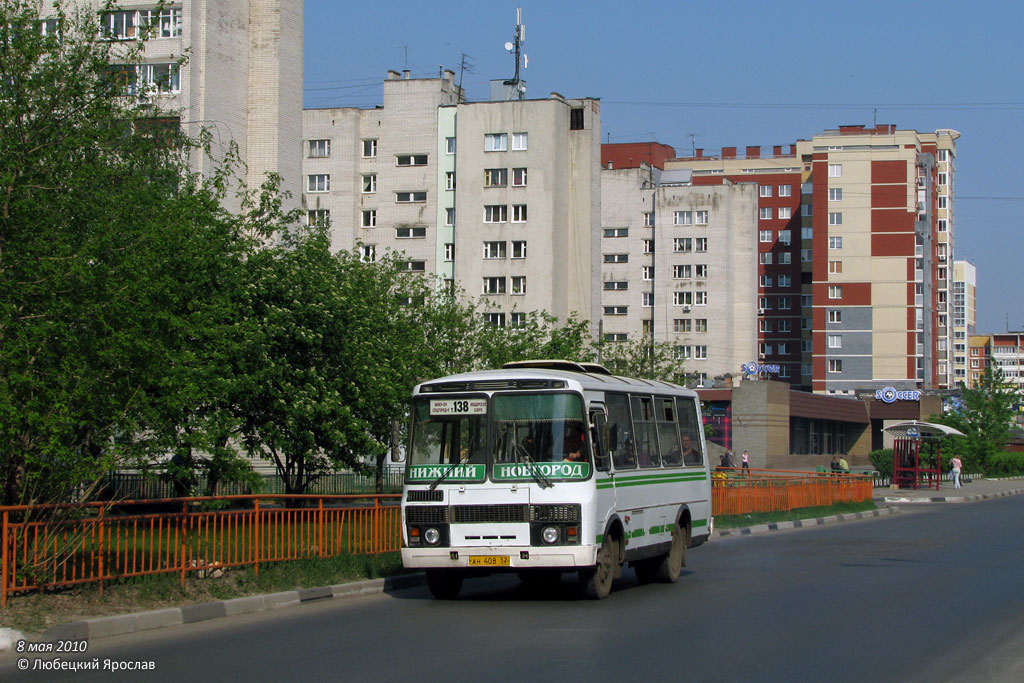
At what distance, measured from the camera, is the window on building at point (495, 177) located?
251ft

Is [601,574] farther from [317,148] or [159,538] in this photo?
[317,148]

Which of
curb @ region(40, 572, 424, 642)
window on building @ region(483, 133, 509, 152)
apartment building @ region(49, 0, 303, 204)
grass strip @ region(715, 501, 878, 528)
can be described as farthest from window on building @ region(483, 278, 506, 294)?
curb @ region(40, 572, 424, 642)

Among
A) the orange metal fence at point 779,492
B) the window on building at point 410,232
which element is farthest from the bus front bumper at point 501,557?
the window on building at point 410,232

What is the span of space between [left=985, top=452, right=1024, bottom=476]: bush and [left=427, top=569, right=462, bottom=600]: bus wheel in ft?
222

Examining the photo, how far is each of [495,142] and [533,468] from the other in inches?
2515

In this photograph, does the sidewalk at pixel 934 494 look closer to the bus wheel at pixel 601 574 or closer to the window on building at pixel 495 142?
the bus wheel at pixel 601 574

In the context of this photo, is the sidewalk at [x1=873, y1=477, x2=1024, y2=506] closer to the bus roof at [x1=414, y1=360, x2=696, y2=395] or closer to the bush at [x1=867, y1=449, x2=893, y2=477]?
the bush at [x1=867, y1=449, x2=893, y2=477]

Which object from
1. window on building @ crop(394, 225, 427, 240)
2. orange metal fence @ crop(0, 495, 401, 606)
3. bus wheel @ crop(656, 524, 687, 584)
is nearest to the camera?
orange metal fence @ crop(0, 495, 401, 606)

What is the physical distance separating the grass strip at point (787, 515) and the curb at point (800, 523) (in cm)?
23

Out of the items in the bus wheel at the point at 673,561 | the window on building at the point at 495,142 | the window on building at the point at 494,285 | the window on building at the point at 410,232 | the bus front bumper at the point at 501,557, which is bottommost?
the bus wheel at the point at 673,561

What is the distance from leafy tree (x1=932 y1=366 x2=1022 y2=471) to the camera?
75188 mm

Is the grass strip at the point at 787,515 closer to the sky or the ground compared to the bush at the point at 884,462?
closer to the sky

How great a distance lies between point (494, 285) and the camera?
77062 mm

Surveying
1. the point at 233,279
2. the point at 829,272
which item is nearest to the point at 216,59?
the point at 233,279
